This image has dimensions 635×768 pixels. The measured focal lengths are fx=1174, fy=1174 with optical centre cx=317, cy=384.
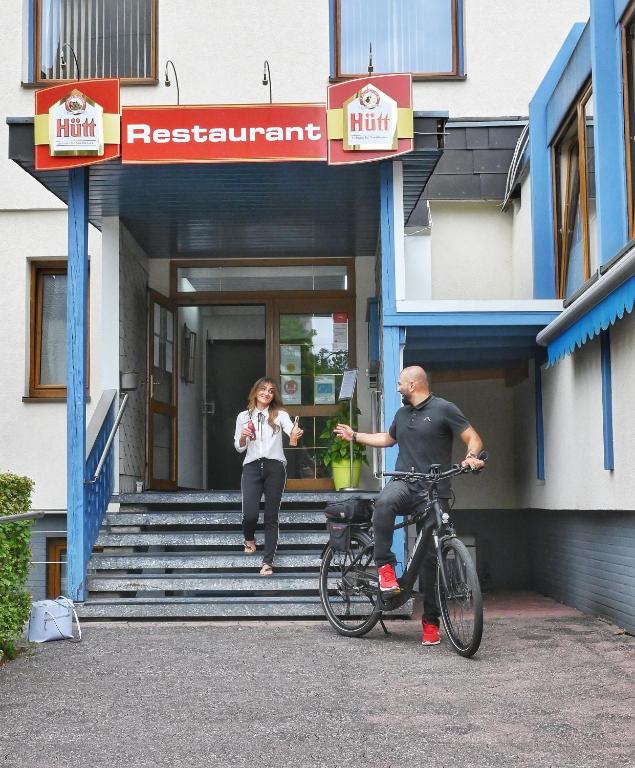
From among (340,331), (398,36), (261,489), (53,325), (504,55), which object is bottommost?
(261,489)

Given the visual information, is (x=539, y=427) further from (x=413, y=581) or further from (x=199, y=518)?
(x=413, y=581)

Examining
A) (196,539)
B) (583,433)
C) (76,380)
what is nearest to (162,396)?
(196,539)

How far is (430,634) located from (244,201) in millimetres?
4526

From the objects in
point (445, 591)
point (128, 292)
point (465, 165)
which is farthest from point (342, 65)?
point (445, 591)

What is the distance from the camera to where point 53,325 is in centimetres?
1296

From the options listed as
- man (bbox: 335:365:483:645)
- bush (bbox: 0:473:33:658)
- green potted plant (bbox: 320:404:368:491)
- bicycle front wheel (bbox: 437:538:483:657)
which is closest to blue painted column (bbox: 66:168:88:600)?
bush (bbox: 0:473:33:658)

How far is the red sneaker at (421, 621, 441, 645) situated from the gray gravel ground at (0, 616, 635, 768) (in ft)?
0.20

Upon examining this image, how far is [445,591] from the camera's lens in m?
6.92

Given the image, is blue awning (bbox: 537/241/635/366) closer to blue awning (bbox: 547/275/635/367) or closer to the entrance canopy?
blue awning (bbox: 547/275/635/367)

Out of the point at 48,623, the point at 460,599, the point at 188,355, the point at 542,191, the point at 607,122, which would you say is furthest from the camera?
the point at 188,355

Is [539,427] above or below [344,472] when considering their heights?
above

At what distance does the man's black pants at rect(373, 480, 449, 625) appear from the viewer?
7.25 metres

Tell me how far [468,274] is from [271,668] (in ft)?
23.0

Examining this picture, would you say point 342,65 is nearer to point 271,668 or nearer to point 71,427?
point 71,427
